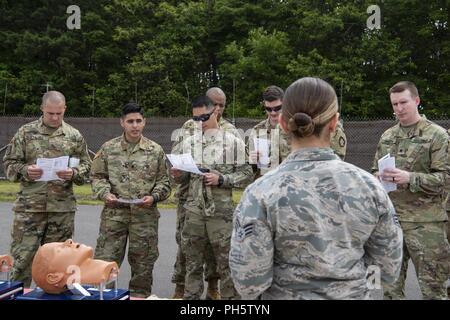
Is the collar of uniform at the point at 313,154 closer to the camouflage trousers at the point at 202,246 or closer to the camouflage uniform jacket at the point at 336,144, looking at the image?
the camouflage uniform jacket at the point at 336,144

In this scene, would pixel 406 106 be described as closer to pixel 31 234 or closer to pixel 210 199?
pixel 210 199

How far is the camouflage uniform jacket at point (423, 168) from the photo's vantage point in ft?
15.1

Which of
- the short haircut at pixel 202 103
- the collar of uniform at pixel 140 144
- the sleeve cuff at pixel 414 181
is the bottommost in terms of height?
the sleeve cuff at pixel 414 181

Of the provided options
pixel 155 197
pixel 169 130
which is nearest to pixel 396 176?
pixel 155 197

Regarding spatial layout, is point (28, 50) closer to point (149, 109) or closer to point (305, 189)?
point (149, 109)

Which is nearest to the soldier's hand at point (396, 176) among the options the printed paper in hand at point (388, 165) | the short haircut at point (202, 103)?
the printed paper in hand at point (388, 165)

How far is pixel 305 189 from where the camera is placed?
6.98 ft

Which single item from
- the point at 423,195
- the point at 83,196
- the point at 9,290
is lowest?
the point at 83,196

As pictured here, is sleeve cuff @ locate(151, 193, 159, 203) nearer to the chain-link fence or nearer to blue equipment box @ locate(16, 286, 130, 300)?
blue equipment box @ locate(16, 286, 130, 300)

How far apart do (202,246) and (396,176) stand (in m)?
1.95

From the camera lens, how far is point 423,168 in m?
Result: 4.73

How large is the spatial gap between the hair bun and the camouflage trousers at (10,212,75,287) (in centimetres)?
383

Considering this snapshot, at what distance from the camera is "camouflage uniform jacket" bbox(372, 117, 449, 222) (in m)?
4.61

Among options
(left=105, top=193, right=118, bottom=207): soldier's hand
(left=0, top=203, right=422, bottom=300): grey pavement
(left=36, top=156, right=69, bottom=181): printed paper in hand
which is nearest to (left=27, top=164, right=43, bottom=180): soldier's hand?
(left=36, top=156, right=69, bottom=181): printed paper in hand
